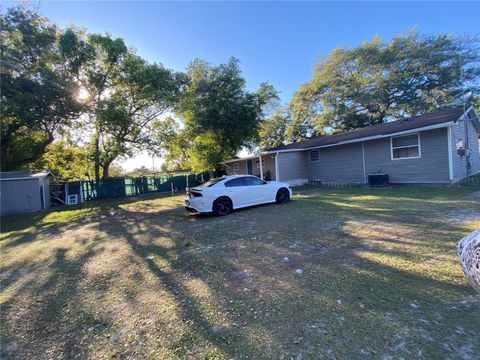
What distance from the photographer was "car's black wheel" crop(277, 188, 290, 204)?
10023mm

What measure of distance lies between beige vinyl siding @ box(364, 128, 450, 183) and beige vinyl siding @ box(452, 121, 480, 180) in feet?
1.97

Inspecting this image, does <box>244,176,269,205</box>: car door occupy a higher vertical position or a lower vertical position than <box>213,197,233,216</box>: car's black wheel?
higher

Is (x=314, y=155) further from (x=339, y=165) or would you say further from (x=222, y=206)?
(x=222, y=206)

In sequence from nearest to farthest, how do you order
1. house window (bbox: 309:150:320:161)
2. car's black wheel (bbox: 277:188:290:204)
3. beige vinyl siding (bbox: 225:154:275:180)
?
car's black wheel (bbox: 277:188:290:204), house window (bbox: 309:150:320:161), beige vinyl siding (bbox: 225:154:275:180)

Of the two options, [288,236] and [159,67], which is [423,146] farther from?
[159,67]

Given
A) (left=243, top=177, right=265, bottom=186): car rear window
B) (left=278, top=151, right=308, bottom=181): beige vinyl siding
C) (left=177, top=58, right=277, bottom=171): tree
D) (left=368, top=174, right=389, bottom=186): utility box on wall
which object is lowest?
(left=368, top=174, right=389, bottom=186): utility box on wall

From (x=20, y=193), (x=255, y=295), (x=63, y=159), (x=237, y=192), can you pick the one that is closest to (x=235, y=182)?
(x=237, y=192)

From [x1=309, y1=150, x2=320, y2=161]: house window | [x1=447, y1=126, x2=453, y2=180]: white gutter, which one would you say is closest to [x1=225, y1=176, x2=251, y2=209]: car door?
[x1=447, y1=126, x2=453, y2=180]: white gutter

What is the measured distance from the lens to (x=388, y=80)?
917 inches

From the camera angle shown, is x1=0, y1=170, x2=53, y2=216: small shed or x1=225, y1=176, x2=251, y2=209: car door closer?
x1=225, y1=176, x2=251, y2=209: car door

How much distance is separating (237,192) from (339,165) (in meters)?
9.42

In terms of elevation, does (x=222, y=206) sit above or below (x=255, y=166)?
below

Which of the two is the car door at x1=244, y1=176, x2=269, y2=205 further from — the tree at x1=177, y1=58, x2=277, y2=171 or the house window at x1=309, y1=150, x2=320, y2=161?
the tree at x1=177, y1=58, x2=277, y2=171

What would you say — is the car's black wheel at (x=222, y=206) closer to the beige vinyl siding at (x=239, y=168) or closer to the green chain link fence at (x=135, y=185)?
the beige vinyl siding at (x=239, y=168)
